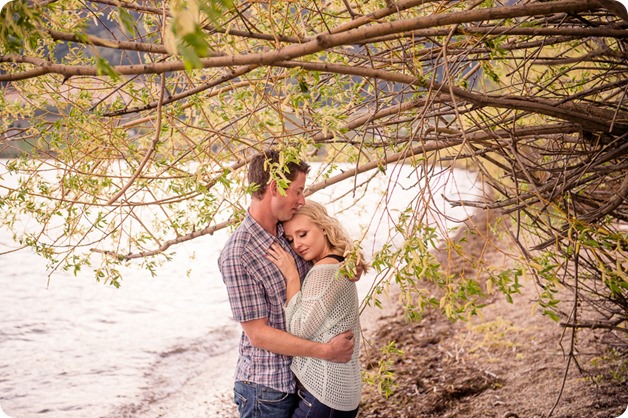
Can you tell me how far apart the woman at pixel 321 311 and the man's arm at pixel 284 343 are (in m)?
0.05

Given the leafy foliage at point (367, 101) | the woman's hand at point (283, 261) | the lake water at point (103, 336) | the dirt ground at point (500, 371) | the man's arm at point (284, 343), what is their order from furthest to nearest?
the lake water at point (103, 336), the dirt ground at point (500, 371), the woman's hand at point (283, 261), the man's arm at point (284, 343), the leafy foliage at point (367, 101)

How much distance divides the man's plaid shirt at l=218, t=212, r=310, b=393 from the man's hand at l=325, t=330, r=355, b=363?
0.69ft

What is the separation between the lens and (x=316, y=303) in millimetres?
2830

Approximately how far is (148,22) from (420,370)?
472 cm

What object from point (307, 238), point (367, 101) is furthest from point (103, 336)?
point (307, 238)

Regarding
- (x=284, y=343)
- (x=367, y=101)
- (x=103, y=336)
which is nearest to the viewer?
(x=284, y=343)

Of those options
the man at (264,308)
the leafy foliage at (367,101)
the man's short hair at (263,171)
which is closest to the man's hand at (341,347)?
the man at (264,308)

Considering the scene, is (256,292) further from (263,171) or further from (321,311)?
(263,171)

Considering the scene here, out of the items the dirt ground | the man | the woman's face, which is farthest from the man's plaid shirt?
the dirt ground

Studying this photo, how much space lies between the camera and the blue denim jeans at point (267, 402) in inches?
114

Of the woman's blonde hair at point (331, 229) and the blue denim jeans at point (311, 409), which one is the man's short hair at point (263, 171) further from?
the blue denim jeans at point (311, 409)

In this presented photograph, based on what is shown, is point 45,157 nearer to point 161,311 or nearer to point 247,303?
point 247,303

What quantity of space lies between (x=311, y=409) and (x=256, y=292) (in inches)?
21.9

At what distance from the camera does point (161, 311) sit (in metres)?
12.1
